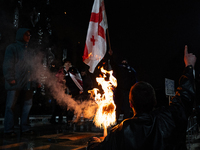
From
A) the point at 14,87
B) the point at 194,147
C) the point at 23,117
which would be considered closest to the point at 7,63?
the point at 14,87

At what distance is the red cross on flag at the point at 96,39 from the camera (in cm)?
629

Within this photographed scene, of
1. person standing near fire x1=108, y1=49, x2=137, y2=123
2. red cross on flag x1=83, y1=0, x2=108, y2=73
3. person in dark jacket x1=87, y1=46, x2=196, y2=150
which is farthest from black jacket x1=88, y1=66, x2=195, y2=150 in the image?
person standing near fire x1=108, y1=49, x2=137, y2=123

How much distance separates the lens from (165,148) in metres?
1.50

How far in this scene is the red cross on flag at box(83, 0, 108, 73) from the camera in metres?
6.29

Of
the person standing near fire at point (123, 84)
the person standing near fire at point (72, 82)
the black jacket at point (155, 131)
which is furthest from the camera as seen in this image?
the person standing near fire at point (72, 82)

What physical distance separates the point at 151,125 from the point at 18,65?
4508 millimetres

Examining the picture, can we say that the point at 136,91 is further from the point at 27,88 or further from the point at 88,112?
the point at 88,112

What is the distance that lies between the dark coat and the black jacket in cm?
398

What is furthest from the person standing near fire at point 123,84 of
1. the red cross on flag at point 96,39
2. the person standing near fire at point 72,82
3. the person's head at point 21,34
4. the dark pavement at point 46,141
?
the person's head at point 21,34

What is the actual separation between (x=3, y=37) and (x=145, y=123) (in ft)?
27.7

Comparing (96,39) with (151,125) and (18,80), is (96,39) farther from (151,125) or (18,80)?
(151,125)

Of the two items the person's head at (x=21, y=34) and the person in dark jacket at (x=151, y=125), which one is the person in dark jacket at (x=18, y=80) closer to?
the person's head at (x=21, y=34)

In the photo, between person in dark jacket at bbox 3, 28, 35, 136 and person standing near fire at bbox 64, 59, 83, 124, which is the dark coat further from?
person standing near fire at bbox 64, 59, 83, 124

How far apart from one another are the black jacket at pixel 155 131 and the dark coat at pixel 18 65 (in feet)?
13.0
